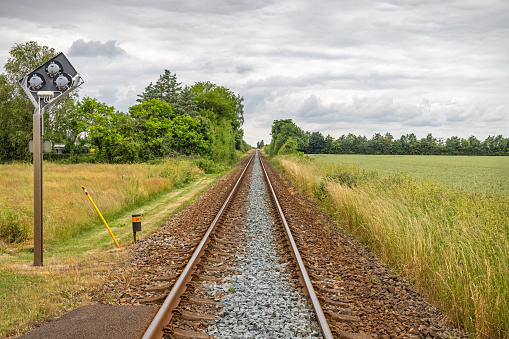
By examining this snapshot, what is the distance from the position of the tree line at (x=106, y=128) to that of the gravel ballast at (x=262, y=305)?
32.4 meters

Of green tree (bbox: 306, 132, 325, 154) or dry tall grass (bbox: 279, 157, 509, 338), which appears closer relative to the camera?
dry tall grass (bbox: 279, 157, 509, 338)

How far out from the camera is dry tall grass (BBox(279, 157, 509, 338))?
15.2 feet

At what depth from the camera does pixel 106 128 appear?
1496 inches

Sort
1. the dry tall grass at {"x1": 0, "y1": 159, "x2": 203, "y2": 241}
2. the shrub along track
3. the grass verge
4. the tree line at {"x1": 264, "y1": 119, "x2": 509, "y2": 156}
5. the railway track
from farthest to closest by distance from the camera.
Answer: the tree line at {"x1": 264, "y1": 119, "x2": 509, "y2": 156} → the dry tall grass at {"x1": 0, "y1": 159, "x2": 203, "y2": 241} → the grass verge → the shrub along track → the railway track

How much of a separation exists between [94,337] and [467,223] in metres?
6.42

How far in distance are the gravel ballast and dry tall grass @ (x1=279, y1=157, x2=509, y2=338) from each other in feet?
6.38

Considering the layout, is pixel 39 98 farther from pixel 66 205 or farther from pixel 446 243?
pixel 446 243

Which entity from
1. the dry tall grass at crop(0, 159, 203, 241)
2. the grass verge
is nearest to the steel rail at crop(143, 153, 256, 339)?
the grass verge

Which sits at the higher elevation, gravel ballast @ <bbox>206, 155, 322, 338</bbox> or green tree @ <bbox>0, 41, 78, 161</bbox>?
green tree @ <bbox>0, 41, 78, 161</bbox>

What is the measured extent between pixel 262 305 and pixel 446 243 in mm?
3348

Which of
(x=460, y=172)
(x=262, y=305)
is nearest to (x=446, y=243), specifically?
(x=262, y=305)

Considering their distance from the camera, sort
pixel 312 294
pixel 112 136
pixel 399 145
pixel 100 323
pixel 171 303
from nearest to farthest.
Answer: pixel 100 323, pixel 171 303, pixel 312 294, pixel 112 136, pixel 399 145

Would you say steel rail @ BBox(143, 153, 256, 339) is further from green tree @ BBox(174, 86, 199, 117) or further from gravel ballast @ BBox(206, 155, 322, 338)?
green tree @ BBox(174, 86, 199, 117)

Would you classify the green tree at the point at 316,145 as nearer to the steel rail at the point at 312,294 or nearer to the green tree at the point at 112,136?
the green tree at the point at 112,136
